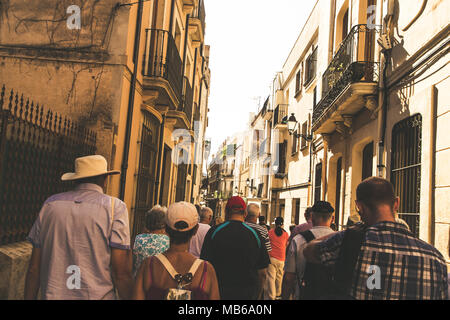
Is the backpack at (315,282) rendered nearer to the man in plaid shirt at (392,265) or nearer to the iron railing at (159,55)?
the man in plaid shirt at (392,265)

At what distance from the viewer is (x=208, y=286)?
8.80 feet

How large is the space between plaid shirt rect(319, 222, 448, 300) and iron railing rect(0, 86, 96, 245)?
11.1 feet

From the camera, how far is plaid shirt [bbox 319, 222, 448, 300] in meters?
2.40

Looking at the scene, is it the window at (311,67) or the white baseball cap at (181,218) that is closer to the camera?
the white baseball cap at (181,218)

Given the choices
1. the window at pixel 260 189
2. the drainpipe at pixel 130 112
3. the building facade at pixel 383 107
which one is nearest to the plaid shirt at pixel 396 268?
the building facade at pixel 383 107

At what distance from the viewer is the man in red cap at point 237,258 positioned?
3.80 metres

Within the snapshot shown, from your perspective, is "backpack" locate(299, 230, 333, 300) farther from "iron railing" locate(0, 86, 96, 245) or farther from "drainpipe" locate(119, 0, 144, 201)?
"drainpipe" locate(119, 0, 144, 201)

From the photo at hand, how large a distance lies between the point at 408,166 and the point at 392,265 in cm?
583

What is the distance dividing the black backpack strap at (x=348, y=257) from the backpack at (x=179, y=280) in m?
0.85

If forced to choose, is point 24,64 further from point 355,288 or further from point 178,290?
point 355,288

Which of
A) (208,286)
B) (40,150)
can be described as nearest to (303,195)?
(40,150)

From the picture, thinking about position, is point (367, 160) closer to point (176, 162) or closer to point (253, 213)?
point (253, 213)
